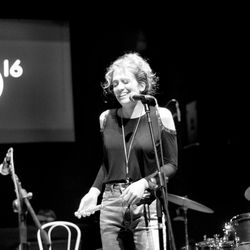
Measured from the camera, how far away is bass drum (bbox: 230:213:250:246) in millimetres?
3920

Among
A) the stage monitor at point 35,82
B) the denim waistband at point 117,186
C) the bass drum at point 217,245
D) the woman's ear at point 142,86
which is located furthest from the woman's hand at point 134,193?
the stage monitor at point 35,82

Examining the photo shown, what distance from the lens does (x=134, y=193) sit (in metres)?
2.33

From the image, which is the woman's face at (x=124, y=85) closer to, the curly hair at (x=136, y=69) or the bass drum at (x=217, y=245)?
the curly hair at (x=136, y=69)

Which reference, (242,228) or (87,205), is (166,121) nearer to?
(87,205)

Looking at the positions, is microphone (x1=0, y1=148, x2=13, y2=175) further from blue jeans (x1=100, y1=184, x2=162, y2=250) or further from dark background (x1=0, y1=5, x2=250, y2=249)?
dark background (x1=0, y1=5, x2=250, y2=249)

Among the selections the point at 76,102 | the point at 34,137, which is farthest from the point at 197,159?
the point at 34,137

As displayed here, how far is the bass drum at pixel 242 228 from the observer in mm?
3920

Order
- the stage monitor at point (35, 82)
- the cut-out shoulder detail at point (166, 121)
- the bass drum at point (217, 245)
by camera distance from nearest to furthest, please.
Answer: the cut-out shoulder detail at point (166, 121) → the bass drum at point (217, 245) → the stage monitor at point (35, 82)

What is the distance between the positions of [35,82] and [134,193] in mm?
2733

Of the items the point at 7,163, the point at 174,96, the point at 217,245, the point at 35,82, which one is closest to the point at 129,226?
the point at 7,163

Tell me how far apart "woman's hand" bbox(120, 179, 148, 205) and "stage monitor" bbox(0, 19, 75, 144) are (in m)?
2.53

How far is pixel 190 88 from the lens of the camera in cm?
550

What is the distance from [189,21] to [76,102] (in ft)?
4.70

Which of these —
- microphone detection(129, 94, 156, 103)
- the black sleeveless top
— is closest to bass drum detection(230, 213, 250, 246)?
the black sleeveless top
